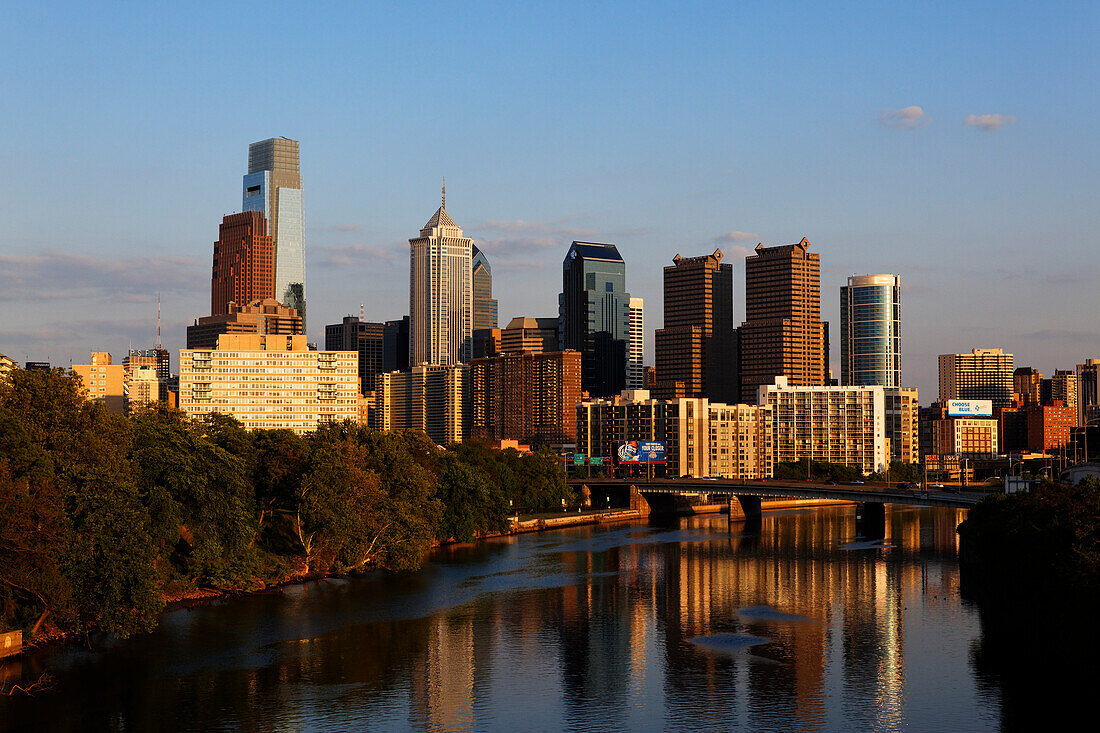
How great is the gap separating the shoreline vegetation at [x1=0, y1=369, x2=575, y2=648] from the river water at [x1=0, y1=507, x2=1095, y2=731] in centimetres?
366

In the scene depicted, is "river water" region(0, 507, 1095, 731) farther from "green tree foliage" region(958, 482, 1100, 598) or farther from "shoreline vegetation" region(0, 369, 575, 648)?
"green tree foliage" region(958, 482, 1100, 598)

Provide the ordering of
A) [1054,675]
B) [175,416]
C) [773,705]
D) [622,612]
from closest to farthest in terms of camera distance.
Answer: [773,705], [1054,675], [622,612], [175,416]

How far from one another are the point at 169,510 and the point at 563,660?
34370mm

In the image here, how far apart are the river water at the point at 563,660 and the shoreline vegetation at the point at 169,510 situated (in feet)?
12.0

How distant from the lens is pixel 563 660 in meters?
86.2

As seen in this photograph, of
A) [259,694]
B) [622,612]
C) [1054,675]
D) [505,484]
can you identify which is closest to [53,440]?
[259,694]

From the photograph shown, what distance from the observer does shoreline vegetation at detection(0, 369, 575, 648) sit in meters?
81.7

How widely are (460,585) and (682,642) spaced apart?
3362 centimetres

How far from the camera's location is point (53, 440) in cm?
9644

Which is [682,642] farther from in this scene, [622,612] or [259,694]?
[259,694]

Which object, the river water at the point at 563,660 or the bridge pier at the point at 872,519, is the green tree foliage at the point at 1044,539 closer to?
the river water at the point at 563,660

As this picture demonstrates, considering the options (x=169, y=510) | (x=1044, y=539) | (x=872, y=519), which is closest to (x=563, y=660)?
(x=169, y=510)

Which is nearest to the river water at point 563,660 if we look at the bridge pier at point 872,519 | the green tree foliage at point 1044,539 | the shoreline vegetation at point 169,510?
the shoreline vegetation at point 169,510

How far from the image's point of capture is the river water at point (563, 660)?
7006 centimetres
